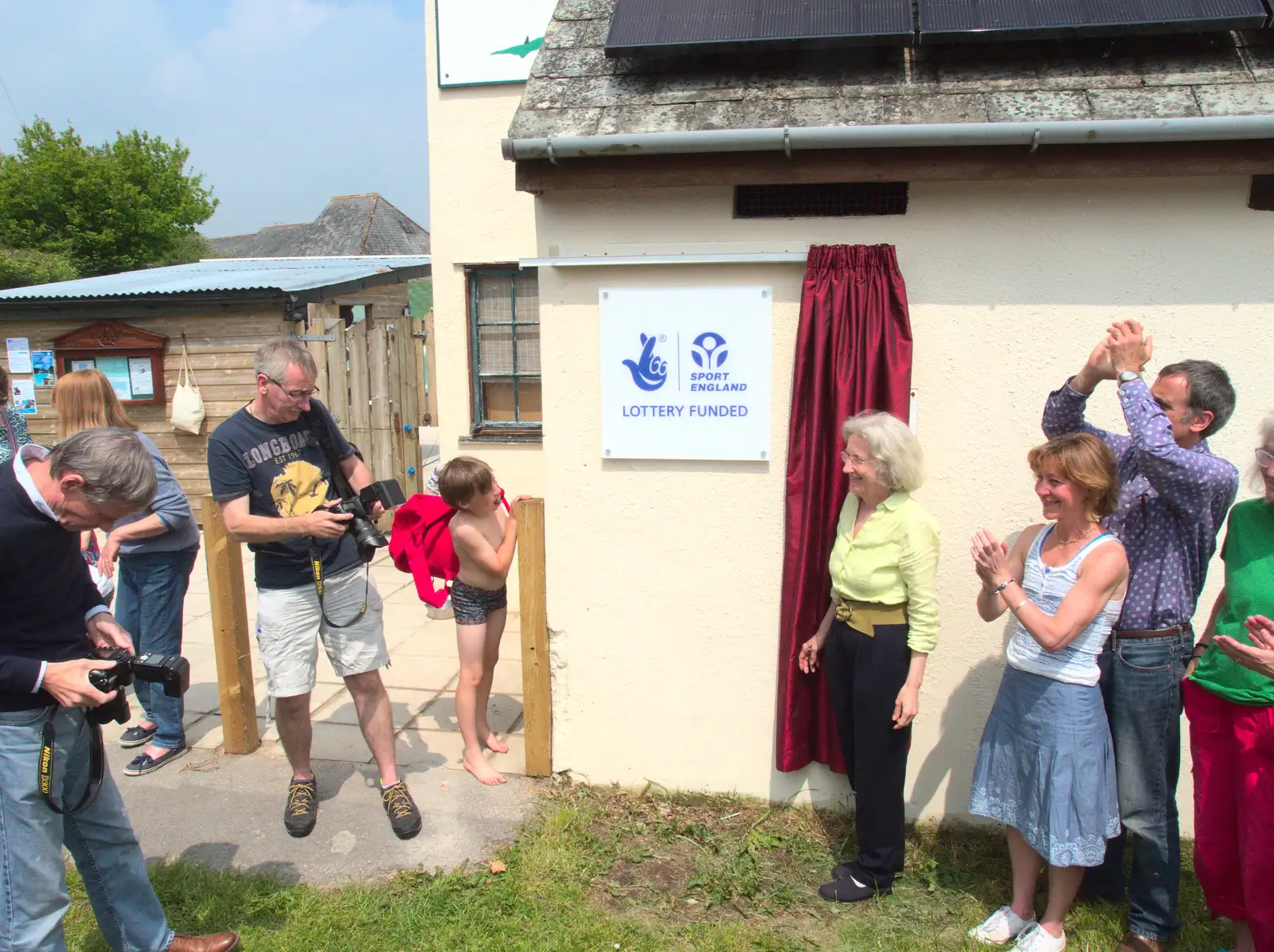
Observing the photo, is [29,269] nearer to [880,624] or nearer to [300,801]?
[300,801]

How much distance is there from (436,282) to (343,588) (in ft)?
14.2

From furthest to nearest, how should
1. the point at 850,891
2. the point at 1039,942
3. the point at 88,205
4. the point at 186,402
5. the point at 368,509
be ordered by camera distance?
the point at 88,205, the point at 186,402, the point at 368,509, the point at 850,891, the point at 1039,942

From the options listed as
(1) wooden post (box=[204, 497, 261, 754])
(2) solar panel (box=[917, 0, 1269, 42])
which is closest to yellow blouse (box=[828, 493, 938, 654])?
(2) solar panel (box=[917, 0, 1269, 42])

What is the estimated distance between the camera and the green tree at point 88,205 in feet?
101

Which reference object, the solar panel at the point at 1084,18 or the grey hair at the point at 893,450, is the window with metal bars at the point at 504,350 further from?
the grey hair at the point at 893,450

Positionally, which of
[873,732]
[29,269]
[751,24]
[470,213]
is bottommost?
[873,732]

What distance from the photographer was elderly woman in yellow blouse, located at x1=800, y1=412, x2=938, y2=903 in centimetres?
332

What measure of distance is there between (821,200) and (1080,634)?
199 cm

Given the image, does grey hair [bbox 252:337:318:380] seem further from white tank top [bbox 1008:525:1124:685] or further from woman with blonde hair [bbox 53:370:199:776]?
white tank top [bbox 1008:525:1124:685]

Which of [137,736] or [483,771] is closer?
[483,771]

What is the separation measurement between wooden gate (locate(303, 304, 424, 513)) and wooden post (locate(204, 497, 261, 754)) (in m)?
4.28

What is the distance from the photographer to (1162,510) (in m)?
3.06

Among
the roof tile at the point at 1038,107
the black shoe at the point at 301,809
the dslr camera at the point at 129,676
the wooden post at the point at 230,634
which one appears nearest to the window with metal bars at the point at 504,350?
the wooden post at the point at 230,634

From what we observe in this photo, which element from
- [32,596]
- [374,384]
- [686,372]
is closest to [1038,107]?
[686,372]
